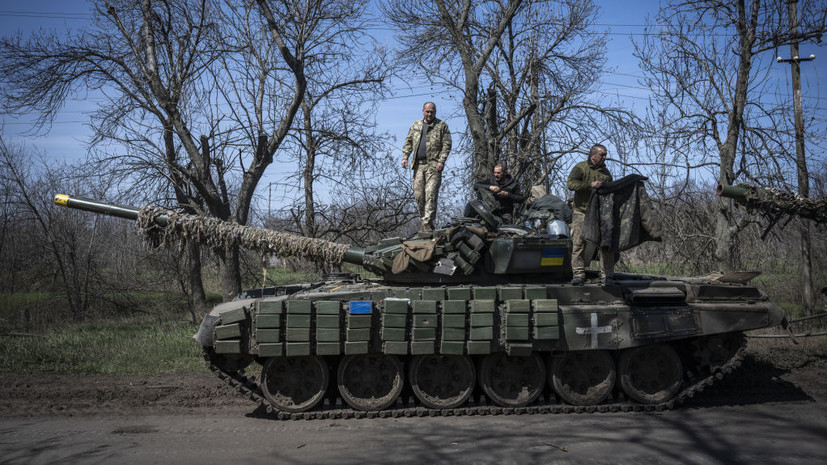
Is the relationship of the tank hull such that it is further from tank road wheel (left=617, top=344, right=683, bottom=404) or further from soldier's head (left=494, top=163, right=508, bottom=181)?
soldier's head (left=494, top=163, right=508, bottom=181)

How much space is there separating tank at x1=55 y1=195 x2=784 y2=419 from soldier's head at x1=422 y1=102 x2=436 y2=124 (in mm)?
2101

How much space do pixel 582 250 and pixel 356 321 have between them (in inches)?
126

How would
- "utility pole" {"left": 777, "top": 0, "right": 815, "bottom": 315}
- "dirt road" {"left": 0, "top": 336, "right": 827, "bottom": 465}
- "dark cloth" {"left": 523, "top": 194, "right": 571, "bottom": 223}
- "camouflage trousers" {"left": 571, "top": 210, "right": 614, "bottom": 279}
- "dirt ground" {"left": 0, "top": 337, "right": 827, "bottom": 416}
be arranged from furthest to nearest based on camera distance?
"utility pole" {"left": 777, "top": 0, "right": 815, "bottom": 315}, "dark cloth" {"left": 523, "top": 194, "right": 571, "bottom": 223}, "dirt ground" {"left": 0, "top": 337, "right": 827, "bottom": 416}, "camouflage trousers" {"left": 571, "top": 210, "right": 614, "bottom": 279}, "dirt road" {"left": 0, "top": 336, "right": 827, "bottom": 465}

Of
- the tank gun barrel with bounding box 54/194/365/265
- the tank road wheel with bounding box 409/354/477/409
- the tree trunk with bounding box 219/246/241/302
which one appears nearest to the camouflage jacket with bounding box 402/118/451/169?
the tank gun barrel with bounding box 54/194/365/265

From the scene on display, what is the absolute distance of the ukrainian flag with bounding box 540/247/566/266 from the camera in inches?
297

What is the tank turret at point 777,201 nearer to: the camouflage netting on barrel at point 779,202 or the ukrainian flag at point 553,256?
the camouflage netting on barrel at point 779,202

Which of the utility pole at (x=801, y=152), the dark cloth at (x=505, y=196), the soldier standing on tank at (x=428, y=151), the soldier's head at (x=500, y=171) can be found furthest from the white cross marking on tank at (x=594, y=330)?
the utility pole at (x=801, y=152)

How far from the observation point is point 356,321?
7.09m

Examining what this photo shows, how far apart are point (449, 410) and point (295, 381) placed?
1.93 metres

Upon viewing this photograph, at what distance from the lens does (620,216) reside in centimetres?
746

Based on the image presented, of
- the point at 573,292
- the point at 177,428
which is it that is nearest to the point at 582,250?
the point at 573,292

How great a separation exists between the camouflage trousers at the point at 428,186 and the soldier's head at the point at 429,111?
0.69 m

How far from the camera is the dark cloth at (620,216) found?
7.37 metres

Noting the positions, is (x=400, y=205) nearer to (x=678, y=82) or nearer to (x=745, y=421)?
(x=678, y=82)
